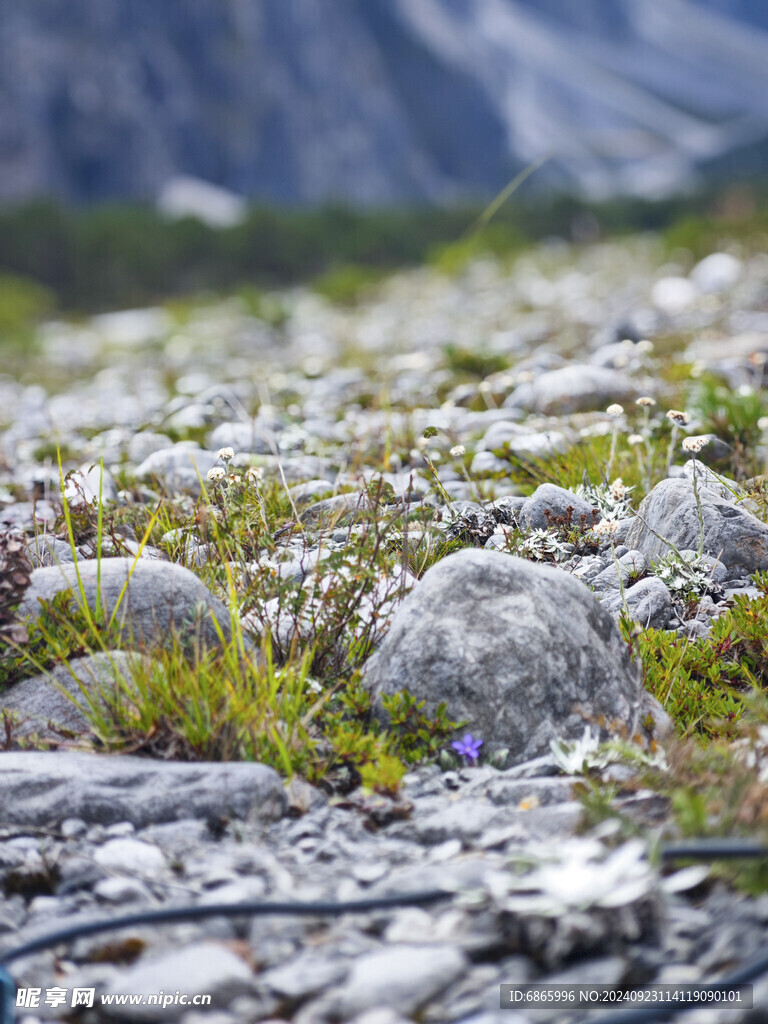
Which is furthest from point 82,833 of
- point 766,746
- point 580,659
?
point 766,746

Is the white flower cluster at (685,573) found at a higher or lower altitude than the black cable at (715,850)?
higher

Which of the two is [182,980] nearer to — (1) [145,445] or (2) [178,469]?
(2) [178,469]

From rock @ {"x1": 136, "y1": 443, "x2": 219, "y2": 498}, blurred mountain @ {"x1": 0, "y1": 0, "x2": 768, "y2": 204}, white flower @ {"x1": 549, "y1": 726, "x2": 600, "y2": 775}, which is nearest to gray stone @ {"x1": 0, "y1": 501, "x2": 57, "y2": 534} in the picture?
rock @ {"x1": 136, "y1": 443, "x2": 219, "y2": 498}

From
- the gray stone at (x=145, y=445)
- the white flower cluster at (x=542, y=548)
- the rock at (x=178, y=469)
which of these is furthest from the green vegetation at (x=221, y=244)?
the white flower cluster at (x=542, y=548)

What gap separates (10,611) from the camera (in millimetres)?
2619

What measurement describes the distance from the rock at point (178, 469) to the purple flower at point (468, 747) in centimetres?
273

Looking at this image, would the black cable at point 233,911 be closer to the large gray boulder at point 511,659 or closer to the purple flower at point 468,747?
the purple flower at point 468,747

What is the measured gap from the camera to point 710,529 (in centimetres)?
342

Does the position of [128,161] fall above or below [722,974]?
above

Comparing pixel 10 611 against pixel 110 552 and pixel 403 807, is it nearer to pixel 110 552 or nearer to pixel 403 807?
pixel 110 552

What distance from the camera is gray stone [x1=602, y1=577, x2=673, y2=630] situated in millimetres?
3154

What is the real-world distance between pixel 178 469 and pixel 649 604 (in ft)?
9.79

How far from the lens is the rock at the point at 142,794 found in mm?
2178

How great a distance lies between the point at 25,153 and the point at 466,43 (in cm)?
4840
